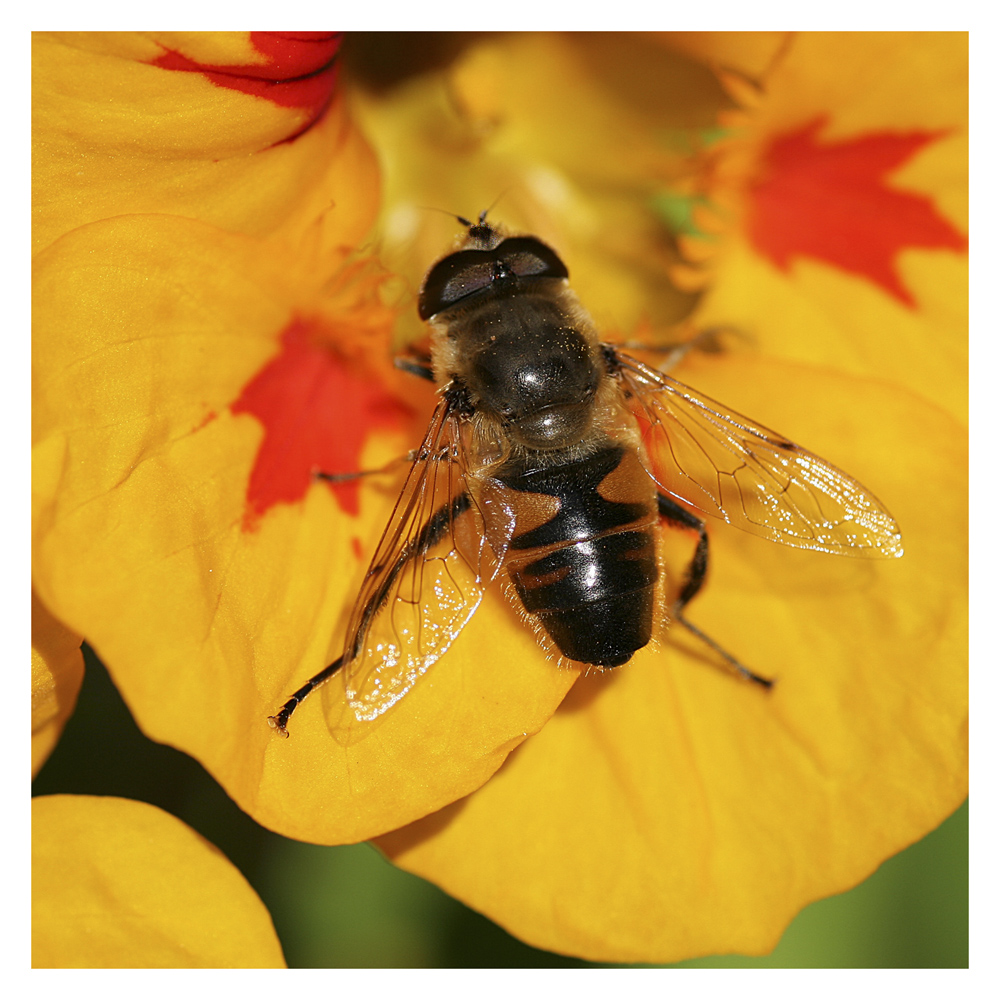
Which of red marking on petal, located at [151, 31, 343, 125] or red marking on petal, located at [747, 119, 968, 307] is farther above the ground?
red marking on petal, located at [151, 31, 343, 125]

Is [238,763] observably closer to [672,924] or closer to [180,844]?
[180,844]

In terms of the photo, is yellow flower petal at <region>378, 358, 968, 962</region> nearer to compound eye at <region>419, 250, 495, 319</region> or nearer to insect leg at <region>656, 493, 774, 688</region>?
insect leg at <region>656, 493, 774, 688</region>

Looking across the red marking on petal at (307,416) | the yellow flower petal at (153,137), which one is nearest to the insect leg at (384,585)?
the red marking on petal at (307,416)

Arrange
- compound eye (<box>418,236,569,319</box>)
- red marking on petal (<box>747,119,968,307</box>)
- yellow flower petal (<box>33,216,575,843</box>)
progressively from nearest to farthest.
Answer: yellow flower petal (<box>33,216,575,843</box>)
compound eye (<box>418,236,569,319</box>)
red marking on petal (<box>747,119,968,307</box>)

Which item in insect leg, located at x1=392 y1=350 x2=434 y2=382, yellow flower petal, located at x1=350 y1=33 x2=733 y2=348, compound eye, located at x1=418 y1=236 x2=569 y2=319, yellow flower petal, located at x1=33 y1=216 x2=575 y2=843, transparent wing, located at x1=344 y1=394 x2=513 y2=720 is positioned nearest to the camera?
yellow flower petal, located at x1=33 y1=216 x2=575 y2=843

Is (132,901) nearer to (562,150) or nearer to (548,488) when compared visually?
(548,488)

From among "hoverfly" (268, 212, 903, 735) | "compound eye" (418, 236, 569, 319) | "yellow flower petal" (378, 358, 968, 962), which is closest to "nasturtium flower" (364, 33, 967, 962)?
"yellow flower petal" (378, 358, 968, 962)

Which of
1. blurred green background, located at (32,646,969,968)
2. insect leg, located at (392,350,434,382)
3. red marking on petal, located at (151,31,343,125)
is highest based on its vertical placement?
red marking on petal, located at (151,31,343,125)
